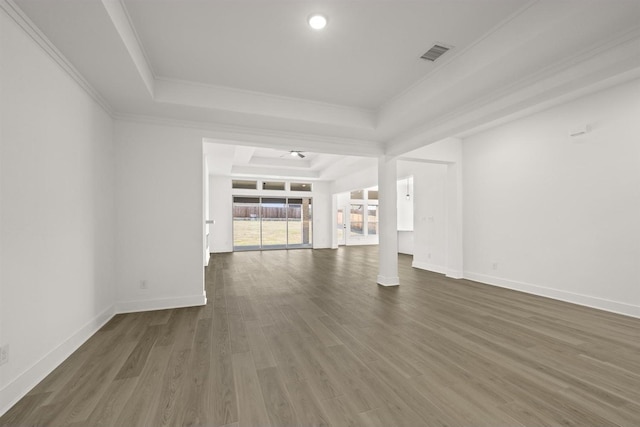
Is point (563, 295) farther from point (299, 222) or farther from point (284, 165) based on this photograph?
point (299, 222)

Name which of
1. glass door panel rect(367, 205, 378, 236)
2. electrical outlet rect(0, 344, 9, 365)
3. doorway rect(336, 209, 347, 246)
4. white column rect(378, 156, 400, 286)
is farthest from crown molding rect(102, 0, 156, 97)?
glass door panel rect(367, 205, 378, 236)

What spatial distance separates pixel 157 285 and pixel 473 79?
183 inches

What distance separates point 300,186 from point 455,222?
23.8 feet

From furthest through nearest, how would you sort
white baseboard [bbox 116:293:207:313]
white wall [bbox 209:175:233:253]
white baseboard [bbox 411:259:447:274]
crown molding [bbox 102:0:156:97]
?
white wall [bbox 209:175:233:253], white baseboard [bbox 411:259:447:274], white baseboard [bbox 116:293:207:313], crown molding [bbox 102:0:156:97]

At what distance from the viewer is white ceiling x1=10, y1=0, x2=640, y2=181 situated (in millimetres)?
2066

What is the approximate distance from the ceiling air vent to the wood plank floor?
9.63ft

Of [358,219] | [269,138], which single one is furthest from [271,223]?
[269,138]

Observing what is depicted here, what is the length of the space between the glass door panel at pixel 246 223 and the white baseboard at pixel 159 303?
7.08 meters

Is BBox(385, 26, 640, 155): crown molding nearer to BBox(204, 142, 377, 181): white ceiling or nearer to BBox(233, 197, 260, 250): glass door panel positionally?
BBox(204, 142, 377, 181): white ceiling

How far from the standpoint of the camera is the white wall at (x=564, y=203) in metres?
3.53

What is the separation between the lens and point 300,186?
11.9m

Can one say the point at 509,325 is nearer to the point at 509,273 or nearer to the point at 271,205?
the point at 509,273

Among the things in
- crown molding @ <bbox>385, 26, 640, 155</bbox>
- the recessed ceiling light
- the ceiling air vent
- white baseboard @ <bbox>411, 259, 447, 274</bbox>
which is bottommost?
white baseboard @ <bbox>411, 259, 447, 274</bbox>

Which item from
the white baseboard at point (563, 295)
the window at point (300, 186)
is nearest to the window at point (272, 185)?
the window at point (300, 186)
